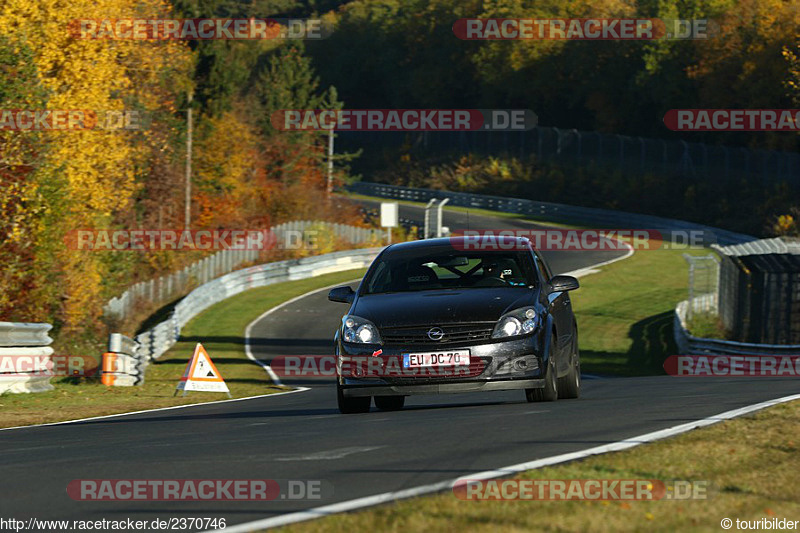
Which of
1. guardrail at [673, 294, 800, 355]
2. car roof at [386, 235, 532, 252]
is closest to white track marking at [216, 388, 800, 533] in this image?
car roof at [386, 235, 532, 252]

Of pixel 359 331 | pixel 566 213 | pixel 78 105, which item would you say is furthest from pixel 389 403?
pixel 566 213

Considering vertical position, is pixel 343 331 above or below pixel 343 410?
above

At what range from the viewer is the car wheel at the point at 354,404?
42.7 ft

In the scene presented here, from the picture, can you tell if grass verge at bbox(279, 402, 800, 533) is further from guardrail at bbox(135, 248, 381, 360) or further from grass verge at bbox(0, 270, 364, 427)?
guardrail at bbox(135, 248, 381, 360)

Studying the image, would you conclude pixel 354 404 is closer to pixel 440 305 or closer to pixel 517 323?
pixel 440 305

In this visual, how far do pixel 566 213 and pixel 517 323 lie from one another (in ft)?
222

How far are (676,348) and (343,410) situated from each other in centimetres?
2185

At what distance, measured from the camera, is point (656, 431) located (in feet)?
31.8

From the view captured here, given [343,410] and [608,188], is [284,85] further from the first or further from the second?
[343,410]

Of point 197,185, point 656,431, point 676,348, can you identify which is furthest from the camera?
point 197,185

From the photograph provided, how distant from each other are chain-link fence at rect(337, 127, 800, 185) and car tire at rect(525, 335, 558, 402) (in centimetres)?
6124

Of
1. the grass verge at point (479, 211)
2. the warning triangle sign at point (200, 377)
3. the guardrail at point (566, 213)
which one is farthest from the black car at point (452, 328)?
the grass verge at point (479, 211)

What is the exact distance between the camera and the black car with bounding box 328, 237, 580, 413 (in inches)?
475

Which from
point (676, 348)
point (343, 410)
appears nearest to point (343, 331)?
point (343, 410)
